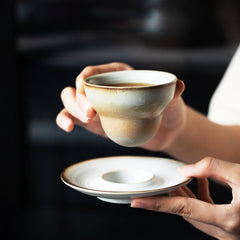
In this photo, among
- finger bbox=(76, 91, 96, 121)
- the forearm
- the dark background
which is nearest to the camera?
finger bbox=(76, 91, 96, 121)

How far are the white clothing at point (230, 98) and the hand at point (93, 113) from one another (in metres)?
0.24

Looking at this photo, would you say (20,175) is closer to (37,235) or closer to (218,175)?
(37,235)

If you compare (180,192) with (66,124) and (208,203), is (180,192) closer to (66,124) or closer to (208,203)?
(208,203)

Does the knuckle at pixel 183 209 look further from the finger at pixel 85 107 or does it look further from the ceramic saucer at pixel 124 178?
the finger at pixel 85 107

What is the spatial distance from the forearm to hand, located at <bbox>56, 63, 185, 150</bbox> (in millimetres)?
35

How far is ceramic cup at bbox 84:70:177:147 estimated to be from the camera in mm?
594

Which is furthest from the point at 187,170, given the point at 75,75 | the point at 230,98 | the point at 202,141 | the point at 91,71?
the point at 75,75

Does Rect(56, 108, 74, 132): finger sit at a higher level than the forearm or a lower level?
higher

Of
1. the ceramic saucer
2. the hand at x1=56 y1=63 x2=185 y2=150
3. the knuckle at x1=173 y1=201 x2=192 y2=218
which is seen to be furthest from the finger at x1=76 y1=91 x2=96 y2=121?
the knuckle at x1=173 y1=201 x2=192 y2=218

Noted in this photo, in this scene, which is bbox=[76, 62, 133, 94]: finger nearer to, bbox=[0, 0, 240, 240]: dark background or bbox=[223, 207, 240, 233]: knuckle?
bbox=[223, 207, 240, 233]: knuckle

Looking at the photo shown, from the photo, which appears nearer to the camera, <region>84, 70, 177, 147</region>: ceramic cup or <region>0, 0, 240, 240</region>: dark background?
<region>84, 70, 177, 147</region>: ceramic cup

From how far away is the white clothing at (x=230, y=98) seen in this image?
45.4 inches

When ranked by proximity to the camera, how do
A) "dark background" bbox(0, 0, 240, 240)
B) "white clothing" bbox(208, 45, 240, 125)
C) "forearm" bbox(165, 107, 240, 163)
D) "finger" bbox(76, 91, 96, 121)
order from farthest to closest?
"dark background" bbox(0, 0, 240, 240) < "white clothing" bbox(208, 45, 240, 125) < "forearm" bbox(165, 107, 240, 163) < "finger" bbox(76, 91, 96, 121)

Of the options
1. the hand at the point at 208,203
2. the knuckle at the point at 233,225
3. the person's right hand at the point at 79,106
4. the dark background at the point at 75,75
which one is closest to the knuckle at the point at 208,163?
the hand at the point at 208,203
